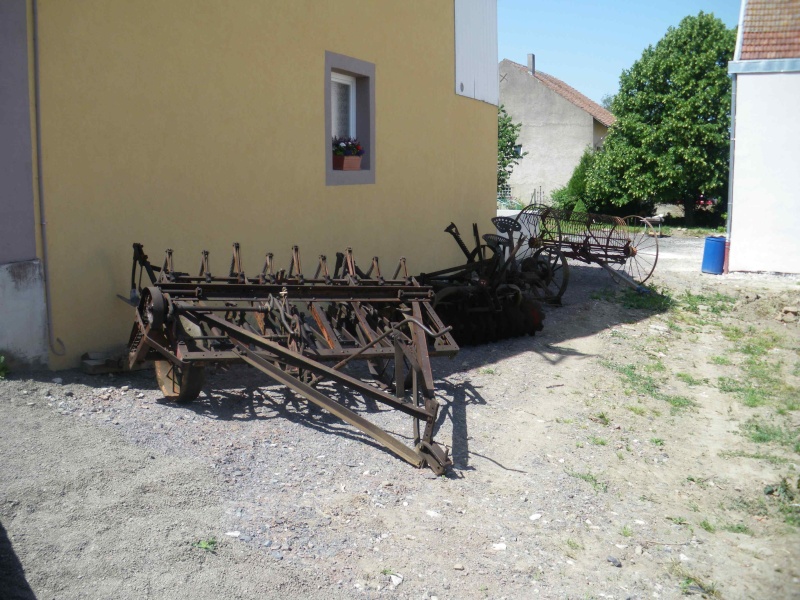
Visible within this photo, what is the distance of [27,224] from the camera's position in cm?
571

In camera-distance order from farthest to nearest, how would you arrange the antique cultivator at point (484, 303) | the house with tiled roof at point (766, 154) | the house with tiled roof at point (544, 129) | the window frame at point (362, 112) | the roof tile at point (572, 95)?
the roof tile at point (572, 95) → the house with tiled roof at point (544, 129) → the house with tiled roof at point (766, 154) → the window frame at point (362, 112) → the antique cultivator at point (484, 303)

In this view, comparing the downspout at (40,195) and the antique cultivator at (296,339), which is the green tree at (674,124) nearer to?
the antique cultivator at (296,339)

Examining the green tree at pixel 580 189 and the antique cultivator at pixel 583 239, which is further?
the green tree at pixel 580 189

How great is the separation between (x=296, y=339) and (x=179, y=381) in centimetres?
86

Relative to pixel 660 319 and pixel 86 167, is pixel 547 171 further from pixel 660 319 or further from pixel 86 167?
pixel 86 167

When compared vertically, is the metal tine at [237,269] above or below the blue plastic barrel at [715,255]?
above

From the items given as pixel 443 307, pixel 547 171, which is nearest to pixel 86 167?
pixel 443 307

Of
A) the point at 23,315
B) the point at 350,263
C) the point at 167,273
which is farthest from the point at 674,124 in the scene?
the point at 23,315

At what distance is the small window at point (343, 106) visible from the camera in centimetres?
940

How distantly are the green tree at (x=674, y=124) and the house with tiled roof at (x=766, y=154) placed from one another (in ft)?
40.7

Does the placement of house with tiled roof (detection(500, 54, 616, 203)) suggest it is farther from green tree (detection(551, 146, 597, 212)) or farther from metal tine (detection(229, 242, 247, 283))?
metal tine (detection(229, 242, 247, 283))

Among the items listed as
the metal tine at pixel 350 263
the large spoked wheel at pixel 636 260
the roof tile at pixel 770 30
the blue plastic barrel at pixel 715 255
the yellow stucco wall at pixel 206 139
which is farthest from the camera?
the blue plastic barrel at pixel 715 255

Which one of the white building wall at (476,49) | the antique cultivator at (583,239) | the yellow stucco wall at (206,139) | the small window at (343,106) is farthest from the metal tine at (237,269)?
the white building wall at (476,49)

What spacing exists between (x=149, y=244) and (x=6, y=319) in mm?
1444
